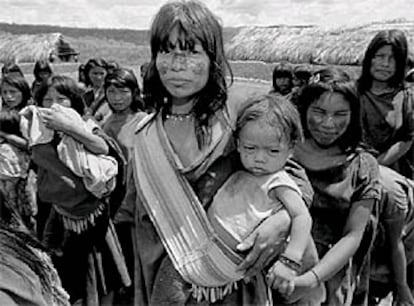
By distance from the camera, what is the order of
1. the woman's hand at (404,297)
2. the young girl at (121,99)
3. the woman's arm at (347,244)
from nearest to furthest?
the woman's arm at (347,244), the woman's hand at (404,297), the young girl at (121,99)

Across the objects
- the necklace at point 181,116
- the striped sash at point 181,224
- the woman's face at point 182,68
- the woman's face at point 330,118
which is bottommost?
the striped sash at point 181,224

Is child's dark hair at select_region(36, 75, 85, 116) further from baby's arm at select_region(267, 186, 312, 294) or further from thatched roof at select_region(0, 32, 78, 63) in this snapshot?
thatched roof at select_region(0, 32, 78, 63)

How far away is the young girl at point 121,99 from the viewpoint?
3.68 metres

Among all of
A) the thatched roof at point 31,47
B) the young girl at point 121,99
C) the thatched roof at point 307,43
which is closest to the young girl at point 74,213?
the young girl at point 121,99

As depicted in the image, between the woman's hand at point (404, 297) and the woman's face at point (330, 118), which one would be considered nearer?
the woman's face at point (330, 118)

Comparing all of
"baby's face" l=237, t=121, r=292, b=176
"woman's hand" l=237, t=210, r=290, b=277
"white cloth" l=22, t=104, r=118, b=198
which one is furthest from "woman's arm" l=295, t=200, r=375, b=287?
"white cloth" l=22, t=104, r=118, b=198

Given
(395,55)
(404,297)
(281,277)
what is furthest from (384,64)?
(281,277)

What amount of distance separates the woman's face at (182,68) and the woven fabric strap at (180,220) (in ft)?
0.49

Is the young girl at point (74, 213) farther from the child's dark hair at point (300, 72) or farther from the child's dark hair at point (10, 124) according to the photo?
the child's dark hair at point (300, 72)

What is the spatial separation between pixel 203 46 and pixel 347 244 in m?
0.88

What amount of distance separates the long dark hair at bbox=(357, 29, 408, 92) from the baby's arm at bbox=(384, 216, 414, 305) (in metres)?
0.70

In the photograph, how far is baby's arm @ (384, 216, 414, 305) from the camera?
Answer: 9.34 feet

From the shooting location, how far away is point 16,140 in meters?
3.95

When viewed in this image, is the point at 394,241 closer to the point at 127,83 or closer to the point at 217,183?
the point at 217,183
